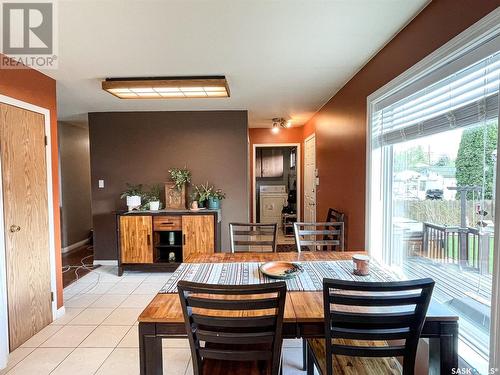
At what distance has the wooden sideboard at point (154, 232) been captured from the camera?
12.2 ft

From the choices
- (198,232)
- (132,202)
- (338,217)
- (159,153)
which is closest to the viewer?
(338,217)

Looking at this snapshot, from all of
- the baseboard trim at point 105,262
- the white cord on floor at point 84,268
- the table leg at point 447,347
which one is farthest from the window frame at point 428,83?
the baseboard trim at point 105,262

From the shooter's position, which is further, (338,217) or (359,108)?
(338,217)

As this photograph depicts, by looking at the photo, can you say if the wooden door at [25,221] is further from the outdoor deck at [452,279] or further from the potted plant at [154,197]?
the outdoor deck at [452,279]

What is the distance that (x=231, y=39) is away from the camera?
6.56ft

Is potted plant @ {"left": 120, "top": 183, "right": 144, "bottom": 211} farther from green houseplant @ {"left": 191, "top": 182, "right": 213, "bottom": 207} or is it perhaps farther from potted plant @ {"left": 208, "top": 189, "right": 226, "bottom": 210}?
potted plant @ {"left": 208, "top": 189, "right": 226, "bottom": 210}

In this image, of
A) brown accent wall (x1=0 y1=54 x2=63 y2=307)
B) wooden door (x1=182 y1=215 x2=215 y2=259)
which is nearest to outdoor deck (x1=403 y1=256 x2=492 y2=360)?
wooden door (x1=182 y1=215 x2=215 y2=259)

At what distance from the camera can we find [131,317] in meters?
2.68

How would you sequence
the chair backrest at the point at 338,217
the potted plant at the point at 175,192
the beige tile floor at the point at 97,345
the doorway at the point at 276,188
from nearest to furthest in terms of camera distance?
the beige tile floor at the point at 97,345, the chair backrest at the point at 338,217, the potted plant at the point at 175,192, the doorway at the point at 276,188

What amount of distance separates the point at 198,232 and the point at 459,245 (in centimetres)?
289

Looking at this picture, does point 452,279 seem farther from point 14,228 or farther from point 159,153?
point 159,153

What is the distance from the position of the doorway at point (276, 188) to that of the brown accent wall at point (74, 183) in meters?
3.48

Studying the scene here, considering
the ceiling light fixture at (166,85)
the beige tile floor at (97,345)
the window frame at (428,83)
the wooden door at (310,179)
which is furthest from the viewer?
the wooden door at (310,179)

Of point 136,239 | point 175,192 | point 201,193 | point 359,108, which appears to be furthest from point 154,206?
point 359,108
